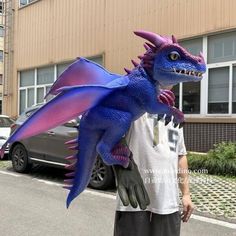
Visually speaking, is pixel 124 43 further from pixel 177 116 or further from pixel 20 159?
pixel 177 116

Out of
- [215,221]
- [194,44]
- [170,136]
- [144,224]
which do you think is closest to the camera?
[144,224]

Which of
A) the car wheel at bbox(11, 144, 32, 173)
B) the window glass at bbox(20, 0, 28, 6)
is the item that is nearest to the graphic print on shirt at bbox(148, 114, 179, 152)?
the car wheel at bbox(11, 144, 32, 173)

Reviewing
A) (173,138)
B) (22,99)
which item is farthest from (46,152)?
(22,99)

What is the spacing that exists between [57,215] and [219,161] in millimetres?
4663

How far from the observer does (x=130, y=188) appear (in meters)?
1.80

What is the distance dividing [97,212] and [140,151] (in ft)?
13.4

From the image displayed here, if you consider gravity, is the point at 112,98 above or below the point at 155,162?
above

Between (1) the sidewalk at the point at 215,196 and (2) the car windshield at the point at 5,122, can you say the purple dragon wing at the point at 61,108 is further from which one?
(2) the car windshield at the point at 5,122

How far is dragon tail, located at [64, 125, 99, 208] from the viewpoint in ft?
5.95

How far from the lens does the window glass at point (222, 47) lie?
1094 cm

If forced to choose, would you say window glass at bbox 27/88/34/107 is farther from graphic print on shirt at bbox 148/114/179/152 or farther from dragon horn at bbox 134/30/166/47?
dragon horn at bbox 134/30/166/47

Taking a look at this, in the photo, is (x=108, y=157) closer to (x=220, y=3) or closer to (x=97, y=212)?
(x=97, y=212)

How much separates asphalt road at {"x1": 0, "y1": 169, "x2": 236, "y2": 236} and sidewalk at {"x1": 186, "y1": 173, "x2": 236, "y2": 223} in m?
0.44

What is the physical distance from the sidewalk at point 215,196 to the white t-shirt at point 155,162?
3744 mm
